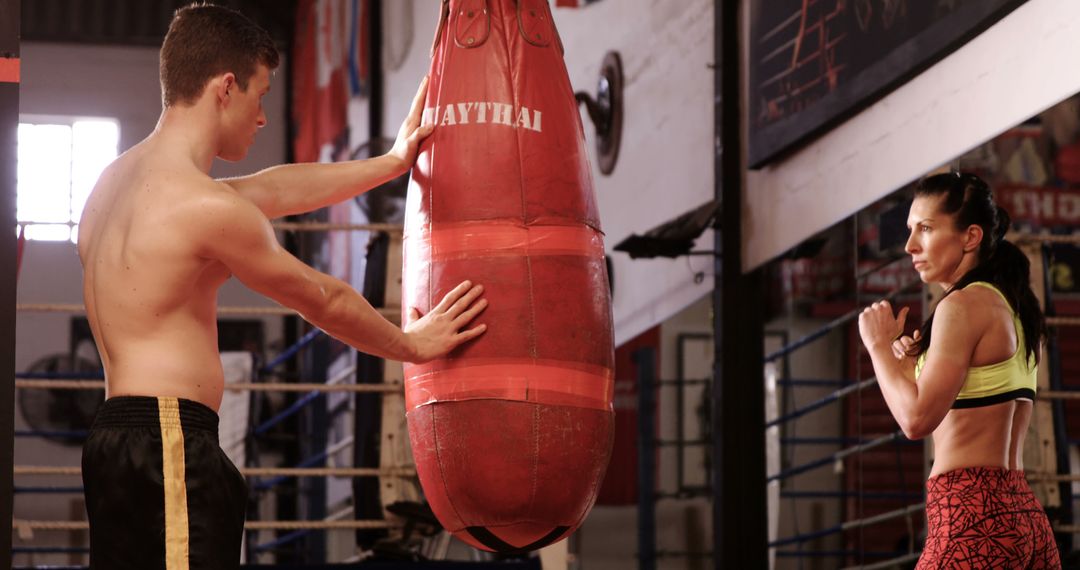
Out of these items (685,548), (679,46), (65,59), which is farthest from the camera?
(65,59)

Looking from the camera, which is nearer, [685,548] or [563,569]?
[563,569]

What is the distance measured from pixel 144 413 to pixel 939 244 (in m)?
1.78

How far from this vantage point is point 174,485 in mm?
2703

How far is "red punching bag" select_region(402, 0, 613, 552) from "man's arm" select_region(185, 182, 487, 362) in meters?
0.06

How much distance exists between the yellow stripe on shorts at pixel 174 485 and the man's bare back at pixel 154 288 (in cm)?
4

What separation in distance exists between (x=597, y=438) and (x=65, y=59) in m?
11.7

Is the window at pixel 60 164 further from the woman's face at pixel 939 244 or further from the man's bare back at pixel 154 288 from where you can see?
the woman's face at pixel 939 244

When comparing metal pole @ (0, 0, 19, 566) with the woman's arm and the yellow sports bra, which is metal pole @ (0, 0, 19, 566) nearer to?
the woman's arm

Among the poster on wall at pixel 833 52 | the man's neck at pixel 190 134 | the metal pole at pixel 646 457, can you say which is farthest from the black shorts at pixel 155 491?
the metal pole at pixel 646 457

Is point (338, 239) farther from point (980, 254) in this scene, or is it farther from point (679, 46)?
point (980, 254)

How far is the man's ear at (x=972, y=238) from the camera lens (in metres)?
3.22

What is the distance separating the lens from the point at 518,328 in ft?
10.4

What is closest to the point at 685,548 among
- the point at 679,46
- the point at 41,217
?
the point at 679,46

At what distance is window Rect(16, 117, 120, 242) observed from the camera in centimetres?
1290
